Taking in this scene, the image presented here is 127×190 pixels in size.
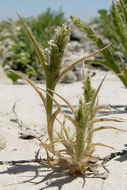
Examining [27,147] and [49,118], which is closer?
[49,118]

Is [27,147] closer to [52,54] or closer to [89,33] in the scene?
[52,54]

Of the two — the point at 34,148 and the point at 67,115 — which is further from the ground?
the point at 67,115

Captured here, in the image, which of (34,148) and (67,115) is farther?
(34,148)

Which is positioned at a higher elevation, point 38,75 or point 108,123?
point 38,75

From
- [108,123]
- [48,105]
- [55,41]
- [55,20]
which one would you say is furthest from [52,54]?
[55,20]

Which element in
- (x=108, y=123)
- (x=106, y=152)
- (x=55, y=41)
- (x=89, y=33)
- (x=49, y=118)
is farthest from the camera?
(x=89, y=33)

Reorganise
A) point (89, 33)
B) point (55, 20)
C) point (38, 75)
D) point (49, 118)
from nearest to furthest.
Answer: point (49, 118), point (89, 33), point (38, 75), point (55, 20)

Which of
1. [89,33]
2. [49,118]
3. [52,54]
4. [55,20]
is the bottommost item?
[49,118]
